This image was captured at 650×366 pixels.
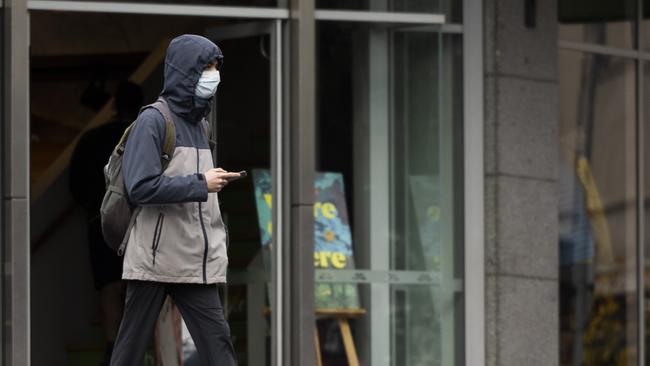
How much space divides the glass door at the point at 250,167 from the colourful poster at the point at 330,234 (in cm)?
6

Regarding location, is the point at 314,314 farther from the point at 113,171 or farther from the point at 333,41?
the point at 113,171

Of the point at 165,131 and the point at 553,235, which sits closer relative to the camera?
the point at 165,131

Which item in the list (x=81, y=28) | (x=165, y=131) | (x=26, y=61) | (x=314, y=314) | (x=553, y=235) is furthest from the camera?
(x=81, y=28)

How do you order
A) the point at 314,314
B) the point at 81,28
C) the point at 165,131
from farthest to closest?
the point at 81,28, the point at 314,314, the point at 165,131

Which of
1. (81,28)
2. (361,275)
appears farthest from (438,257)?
(81,28)

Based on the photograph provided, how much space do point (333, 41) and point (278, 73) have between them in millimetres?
432

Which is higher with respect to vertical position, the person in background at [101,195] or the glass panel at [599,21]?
the glass panel at [599,21]

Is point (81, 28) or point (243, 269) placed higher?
point (81, 28)

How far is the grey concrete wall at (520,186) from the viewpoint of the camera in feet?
36.4

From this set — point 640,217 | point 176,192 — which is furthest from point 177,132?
point 640,217

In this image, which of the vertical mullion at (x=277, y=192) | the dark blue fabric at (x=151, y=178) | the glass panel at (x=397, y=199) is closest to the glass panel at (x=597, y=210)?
the glass panel at (x=397, y=199)

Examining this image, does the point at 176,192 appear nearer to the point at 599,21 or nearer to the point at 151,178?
the point at 151,178

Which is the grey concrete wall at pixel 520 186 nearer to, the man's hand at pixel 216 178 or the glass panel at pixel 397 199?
the glass panel at pixel 397 199

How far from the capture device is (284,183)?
10609 mm
